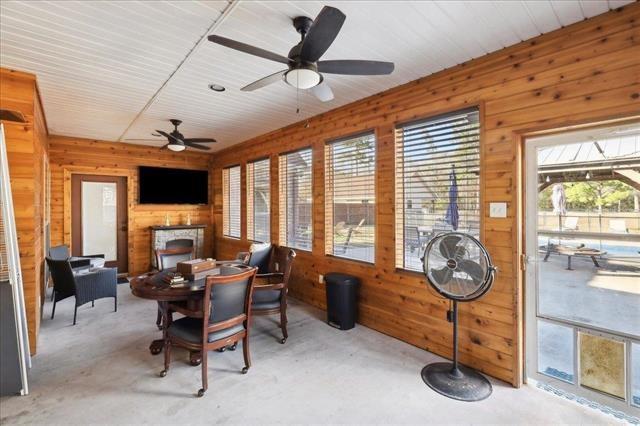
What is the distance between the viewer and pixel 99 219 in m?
5.89

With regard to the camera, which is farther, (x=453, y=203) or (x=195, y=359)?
(x=453, y=203)

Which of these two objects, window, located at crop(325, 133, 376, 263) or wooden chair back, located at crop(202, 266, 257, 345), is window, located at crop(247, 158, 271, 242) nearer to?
window, located at crop(325, 133, 376, 263)

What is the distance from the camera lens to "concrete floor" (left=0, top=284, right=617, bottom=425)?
6.73ft

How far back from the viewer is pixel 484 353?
259 cm

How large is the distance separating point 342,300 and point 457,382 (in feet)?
4.52

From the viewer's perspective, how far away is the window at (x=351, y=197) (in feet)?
11.8

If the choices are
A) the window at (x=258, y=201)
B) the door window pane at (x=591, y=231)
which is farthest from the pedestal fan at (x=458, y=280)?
the window at (x=258, y=201)

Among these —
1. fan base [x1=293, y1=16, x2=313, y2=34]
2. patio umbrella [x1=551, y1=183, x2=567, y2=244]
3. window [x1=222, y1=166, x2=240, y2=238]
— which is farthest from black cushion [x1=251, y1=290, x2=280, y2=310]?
window [x1=222, y1=166, x2=240, y2=238]

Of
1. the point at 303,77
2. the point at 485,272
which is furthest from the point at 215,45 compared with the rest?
the point at 485,272

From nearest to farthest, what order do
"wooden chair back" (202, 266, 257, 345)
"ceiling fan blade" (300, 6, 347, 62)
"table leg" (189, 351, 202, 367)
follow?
"ceiling fan blade" (300, 6, 347, 62), "wooden chair back" (202, 266, 257, 345), "table leg" (189, 351, 202, 367)

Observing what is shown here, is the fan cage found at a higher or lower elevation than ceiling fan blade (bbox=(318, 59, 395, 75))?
lower

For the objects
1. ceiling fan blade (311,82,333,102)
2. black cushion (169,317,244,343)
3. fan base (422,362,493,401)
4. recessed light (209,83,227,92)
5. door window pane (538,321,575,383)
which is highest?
recessed light (209,83,227,92)

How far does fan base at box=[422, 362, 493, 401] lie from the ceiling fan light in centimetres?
250

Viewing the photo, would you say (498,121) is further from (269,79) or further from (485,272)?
(269,79)
